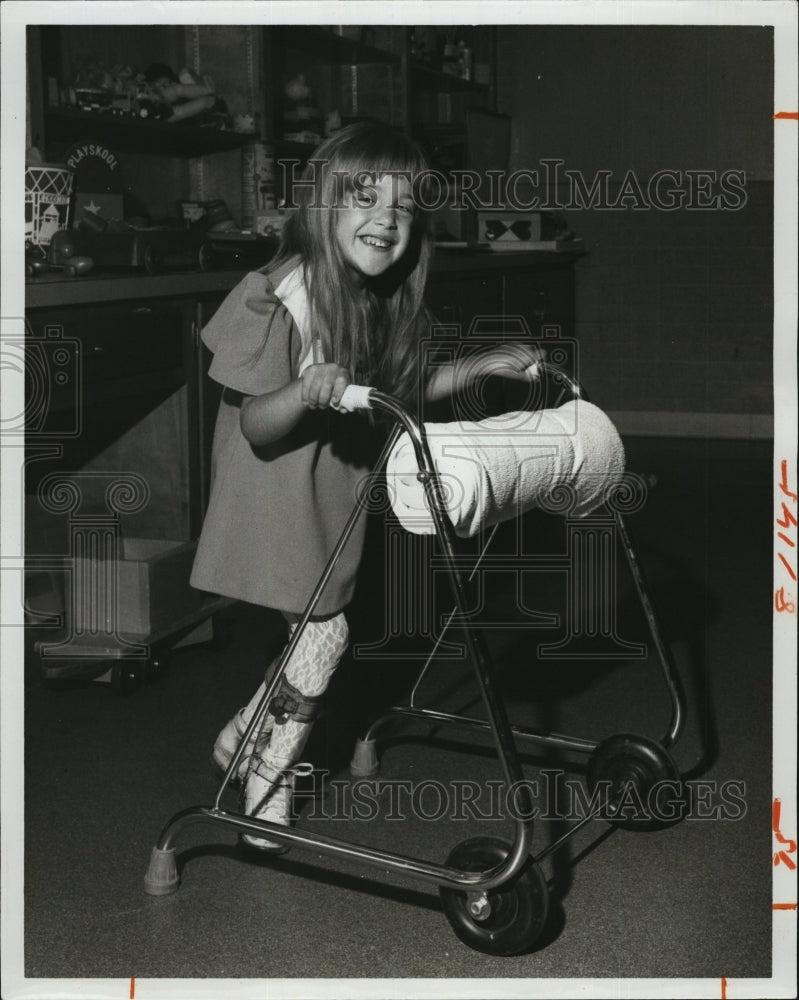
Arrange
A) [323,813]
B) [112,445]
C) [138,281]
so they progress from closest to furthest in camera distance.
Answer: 1. [323,813]
2. [138,281]
3. [112,445]

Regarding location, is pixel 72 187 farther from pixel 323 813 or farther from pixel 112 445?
pixel 323 813

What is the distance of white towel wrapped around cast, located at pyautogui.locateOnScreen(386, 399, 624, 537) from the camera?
54.9 inches

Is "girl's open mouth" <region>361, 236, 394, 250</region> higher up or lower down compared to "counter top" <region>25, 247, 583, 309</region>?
lower down

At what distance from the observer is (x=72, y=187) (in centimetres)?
246

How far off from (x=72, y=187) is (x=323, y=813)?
1.34 m

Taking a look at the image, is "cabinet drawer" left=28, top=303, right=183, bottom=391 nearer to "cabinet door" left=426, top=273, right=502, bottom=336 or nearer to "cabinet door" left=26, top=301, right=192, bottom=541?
"cabinet door" left=26, top=301, right=192, bottom=541

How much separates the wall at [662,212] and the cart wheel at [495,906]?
14.3ft

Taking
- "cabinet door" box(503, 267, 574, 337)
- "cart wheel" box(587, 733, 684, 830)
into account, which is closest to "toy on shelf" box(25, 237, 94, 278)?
A: "cart wheel" box(587, 733, 684, 830)

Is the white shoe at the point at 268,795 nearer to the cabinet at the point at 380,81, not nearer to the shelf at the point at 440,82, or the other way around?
the cabinet at the point at 380,81

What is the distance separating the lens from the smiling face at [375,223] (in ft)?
5.42

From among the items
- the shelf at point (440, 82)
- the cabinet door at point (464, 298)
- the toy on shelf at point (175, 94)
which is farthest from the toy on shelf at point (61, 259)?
the shelf at point (440, 82)

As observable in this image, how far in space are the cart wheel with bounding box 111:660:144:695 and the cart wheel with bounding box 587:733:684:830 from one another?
992 millimetres

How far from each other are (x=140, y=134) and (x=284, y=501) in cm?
200

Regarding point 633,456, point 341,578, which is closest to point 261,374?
point 341,578
